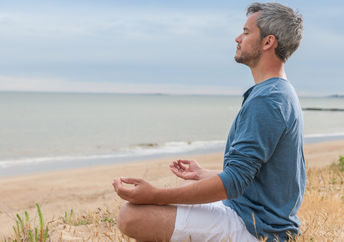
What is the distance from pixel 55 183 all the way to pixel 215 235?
35.1 feet

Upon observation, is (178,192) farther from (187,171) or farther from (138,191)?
(187,171)

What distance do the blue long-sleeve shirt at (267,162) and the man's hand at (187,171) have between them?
38cm

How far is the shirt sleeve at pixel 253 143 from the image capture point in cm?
262

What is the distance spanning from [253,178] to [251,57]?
0.86 m

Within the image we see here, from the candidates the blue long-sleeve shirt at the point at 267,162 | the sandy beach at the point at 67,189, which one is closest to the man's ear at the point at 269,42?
the blue long-sleeve shirt at the point at 267,162

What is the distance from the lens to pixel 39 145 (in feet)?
88.3

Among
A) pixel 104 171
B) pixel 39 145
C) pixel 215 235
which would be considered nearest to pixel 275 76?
pixel 215 235

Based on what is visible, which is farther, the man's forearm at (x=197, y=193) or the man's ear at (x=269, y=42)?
the man's ear at (x=269, y=42)

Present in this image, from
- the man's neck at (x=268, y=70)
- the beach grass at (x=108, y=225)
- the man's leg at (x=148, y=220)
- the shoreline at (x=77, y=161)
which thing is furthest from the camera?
the shoreline at (x=77, y=161)

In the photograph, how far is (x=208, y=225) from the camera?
290cm

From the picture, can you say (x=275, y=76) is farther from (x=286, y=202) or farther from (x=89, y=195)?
(x=89, y=195)

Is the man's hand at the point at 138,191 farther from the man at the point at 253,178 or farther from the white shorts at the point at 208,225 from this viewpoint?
the white shorts at the point at 208,225

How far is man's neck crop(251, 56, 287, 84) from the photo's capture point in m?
2.92

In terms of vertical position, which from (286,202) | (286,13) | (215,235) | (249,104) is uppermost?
(286,13)
